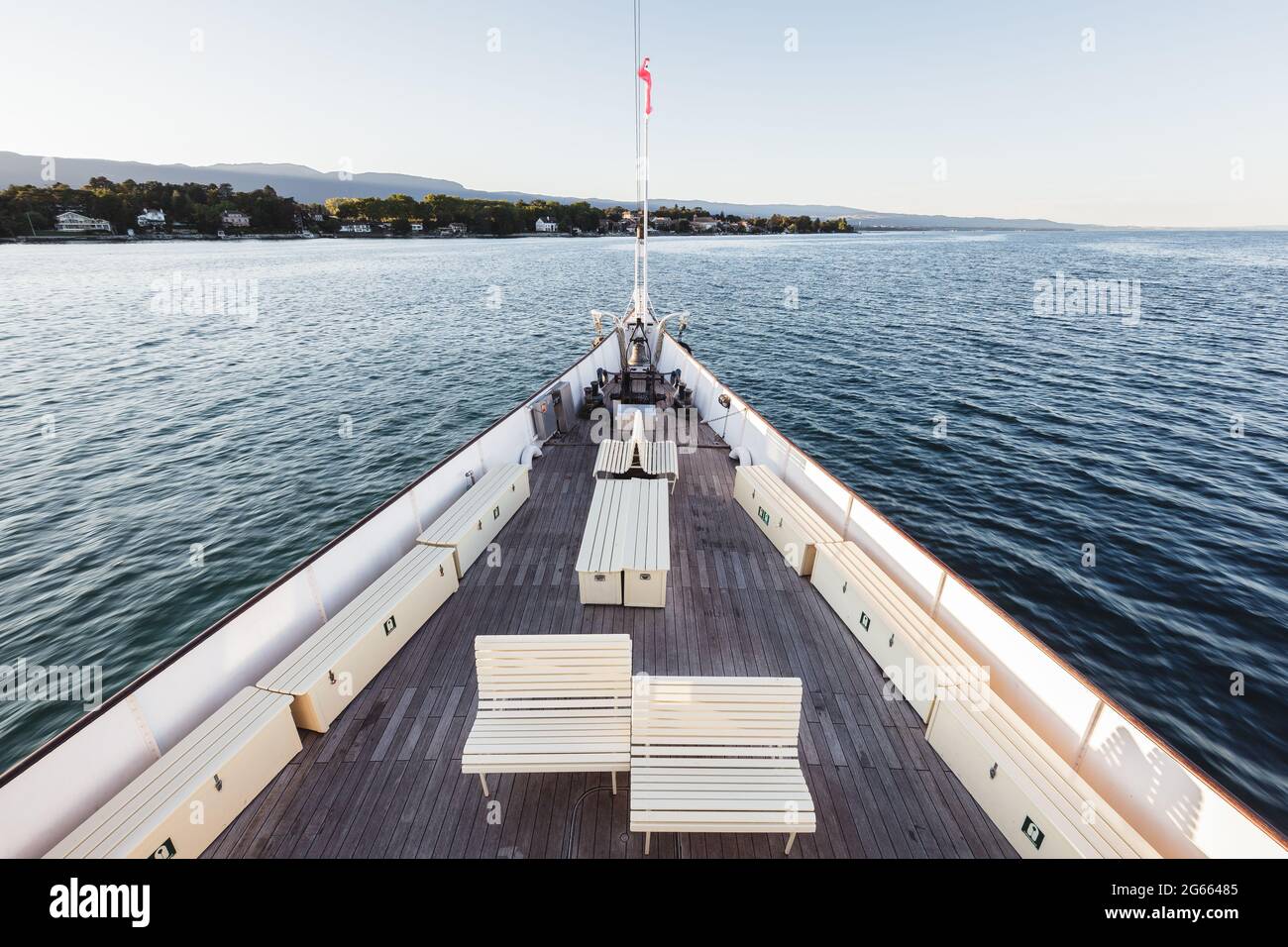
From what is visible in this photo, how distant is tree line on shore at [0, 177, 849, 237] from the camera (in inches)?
5059

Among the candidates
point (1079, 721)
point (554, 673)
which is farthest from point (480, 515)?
point (1079, 721)

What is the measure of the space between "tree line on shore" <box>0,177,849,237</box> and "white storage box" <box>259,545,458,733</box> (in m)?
120

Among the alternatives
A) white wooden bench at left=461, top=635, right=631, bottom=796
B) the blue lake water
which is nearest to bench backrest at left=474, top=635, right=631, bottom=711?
white wooden bench at left=461, top=635, right=631, bottom=796

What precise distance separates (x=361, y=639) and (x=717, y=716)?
463 centimetres

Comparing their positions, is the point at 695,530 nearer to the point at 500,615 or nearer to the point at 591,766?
the point at 500,615

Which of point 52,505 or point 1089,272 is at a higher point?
point 1089,272

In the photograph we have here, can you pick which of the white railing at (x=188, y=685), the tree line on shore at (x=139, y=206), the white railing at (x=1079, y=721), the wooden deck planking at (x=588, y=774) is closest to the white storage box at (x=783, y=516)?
the wooden deck planking at (x=588, y=774)

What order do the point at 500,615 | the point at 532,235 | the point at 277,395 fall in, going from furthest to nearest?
1. the point at 532,235
2. the point at 277,395
3. the point at 500,615

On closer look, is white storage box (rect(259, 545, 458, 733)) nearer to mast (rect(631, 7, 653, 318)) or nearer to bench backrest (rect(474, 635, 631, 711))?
bench backrest (rect(474, 635, 631, 711))

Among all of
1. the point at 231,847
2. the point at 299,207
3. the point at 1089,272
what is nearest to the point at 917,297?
the point at 1089,272

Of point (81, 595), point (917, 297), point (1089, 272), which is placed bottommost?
point (81, 595)

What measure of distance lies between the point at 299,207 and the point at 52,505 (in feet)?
646
